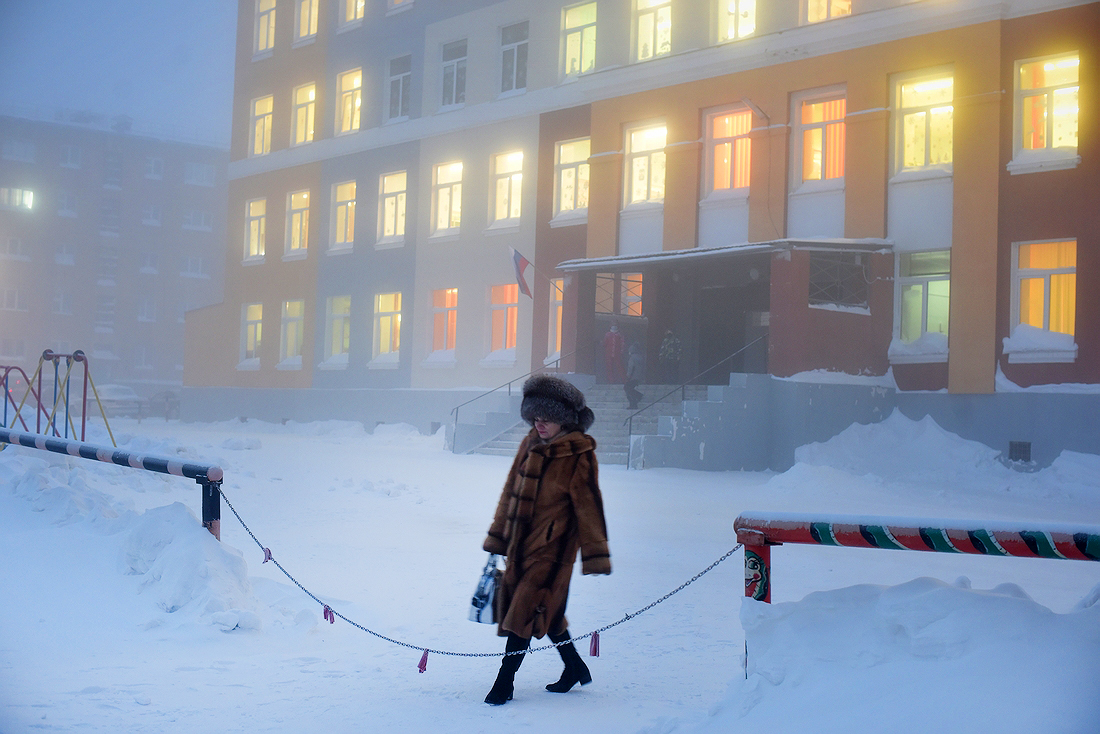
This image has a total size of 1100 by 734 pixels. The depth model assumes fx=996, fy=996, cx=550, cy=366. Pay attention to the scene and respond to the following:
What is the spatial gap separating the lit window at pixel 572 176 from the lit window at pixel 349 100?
8992 mm

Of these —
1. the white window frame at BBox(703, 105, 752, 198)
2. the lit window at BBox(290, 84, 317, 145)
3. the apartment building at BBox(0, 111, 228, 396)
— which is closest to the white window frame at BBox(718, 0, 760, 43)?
the white window frame at BBox(703, 105, 752, 198)

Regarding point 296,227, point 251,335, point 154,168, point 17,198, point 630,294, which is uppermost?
point 154,168

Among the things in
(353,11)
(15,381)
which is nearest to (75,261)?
(15,381)

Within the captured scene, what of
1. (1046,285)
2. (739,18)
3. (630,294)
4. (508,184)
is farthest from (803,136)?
(508,184)

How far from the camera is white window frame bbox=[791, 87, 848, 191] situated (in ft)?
70.5

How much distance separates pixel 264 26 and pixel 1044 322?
28749 mm

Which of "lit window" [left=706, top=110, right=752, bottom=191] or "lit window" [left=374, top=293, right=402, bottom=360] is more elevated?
"lit window" [left=706, top=110, right=752, bottom=191]

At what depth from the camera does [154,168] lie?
64312 mm

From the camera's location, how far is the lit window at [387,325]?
101 feet

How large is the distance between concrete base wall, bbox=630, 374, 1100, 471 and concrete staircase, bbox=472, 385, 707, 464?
1.16m

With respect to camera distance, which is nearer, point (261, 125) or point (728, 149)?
point (728, 149)

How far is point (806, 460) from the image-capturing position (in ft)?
59.7

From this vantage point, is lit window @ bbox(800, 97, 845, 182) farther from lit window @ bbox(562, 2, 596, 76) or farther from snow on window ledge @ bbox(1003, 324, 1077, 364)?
lit window @ bbox(562, 2, 596, 76)

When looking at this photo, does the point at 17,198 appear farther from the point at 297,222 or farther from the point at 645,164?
the point at 645,164
